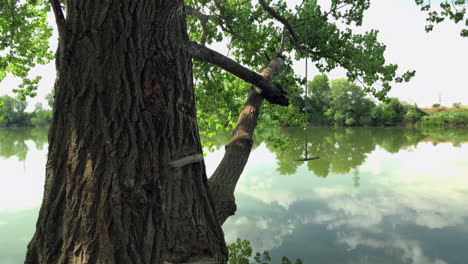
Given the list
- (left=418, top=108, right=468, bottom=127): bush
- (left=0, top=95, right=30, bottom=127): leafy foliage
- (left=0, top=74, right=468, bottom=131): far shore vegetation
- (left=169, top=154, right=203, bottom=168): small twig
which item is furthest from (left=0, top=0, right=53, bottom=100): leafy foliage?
(left=0, top=95, right=30, bottom=127): leafy foliage

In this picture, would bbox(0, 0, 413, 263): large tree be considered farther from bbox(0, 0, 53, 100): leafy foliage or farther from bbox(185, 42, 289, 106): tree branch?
bbox(0, 0, 53, 100): leafy foliage

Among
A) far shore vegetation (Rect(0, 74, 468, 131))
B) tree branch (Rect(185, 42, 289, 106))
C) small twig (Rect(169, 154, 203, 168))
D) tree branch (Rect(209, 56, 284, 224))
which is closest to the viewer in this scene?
small twig (Rect(169, 154, 203, 168))

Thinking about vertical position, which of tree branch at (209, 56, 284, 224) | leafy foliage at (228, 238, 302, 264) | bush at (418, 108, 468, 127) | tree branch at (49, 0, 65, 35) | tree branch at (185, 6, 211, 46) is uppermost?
bush at (418, 108, 468, 127)

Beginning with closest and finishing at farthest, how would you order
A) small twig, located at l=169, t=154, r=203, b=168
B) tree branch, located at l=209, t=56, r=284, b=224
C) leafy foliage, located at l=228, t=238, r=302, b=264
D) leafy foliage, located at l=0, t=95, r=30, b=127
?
1. small twig, located at l=169, t=154, r=203, b=168
2. tree branch, located at l=209, t=56, r=284, b=224
3. leafy foliage, located at l=228, t=238, r=302, b=264
4. leafy foliage, located at l=0, t=95, r=30, b=127

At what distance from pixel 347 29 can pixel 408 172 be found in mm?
12611

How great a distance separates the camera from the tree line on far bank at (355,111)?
54625 mm

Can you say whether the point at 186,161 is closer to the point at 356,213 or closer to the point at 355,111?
the point at 356,213

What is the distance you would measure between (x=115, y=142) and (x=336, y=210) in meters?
9.46

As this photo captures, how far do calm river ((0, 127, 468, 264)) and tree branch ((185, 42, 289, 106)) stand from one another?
0.69 metres

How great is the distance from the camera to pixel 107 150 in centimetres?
163

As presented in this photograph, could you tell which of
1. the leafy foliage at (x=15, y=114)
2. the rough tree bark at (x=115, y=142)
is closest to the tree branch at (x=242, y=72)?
the rough tree bark at (x=115, y=142)

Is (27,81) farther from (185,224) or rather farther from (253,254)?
(185,224)

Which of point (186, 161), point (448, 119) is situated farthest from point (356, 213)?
point (448, 119)

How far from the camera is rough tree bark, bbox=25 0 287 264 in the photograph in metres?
1.63
